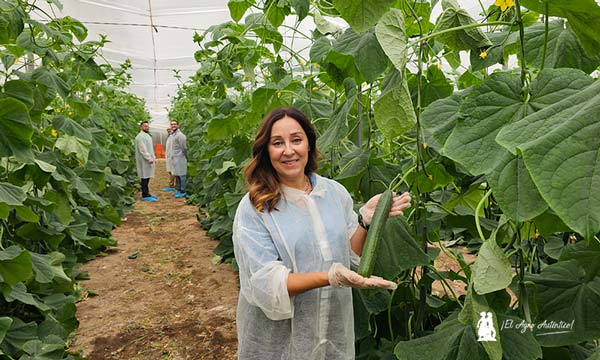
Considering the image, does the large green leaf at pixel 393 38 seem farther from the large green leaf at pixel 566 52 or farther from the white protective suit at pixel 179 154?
the white protective suit at pixel 179 154

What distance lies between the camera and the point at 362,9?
0.84 meters

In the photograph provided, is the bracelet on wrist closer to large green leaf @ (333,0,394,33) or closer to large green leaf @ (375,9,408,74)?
large green leaf @ (375,9,408,74)

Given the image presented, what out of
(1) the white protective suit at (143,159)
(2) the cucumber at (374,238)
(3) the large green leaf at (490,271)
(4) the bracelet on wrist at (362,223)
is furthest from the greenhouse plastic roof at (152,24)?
(3) the large green leaf at (490,271)

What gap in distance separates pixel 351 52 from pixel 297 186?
495 mm

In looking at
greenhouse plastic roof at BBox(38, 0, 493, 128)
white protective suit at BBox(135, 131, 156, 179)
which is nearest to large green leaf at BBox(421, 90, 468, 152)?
greenhouse plastic roof at BBox(38, 0, 493, 128)

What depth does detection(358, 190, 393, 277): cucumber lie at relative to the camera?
3.85 ft

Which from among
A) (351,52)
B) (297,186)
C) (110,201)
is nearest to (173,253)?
(110,201)

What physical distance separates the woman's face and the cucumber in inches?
17.5

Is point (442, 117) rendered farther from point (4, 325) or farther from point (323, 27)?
point (4, 325)

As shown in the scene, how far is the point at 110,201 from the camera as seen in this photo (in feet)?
21.2

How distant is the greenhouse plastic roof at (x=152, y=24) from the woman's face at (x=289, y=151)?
3.44 m

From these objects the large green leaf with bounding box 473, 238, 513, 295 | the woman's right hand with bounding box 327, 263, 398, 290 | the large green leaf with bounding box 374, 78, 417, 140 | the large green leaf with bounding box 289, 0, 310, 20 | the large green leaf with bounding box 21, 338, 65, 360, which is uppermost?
the large green leaf with bounding box 289, 0, 310, 20

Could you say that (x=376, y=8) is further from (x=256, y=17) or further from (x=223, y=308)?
(x=223, y=308)

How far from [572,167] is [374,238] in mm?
A: 676
